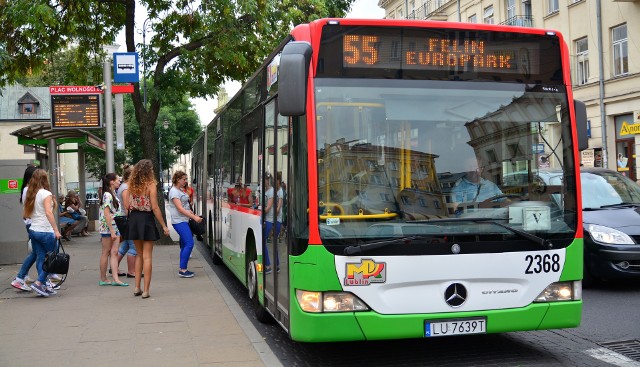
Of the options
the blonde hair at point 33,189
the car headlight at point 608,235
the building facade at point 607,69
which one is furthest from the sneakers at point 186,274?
the building facade at point 607,69

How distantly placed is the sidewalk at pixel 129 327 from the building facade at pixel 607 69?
20285 millimetres

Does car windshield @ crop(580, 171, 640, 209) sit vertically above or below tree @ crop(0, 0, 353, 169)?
below

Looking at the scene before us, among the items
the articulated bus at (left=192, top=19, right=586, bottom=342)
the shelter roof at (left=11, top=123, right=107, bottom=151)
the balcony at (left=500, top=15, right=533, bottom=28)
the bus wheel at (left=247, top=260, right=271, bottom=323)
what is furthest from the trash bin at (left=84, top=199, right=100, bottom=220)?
the articulated bus at (left=192, top=19, right=586, bottom=342)

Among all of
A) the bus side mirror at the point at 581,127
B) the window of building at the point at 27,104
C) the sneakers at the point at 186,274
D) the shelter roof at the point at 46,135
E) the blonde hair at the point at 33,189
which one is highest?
the window of building at the point at 27,104

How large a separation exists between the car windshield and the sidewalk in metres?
5.12

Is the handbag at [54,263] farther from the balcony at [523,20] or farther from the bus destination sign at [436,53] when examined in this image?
the balcony at [523,20]

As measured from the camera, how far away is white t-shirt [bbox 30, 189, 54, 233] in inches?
384

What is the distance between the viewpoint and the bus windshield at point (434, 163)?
5605mm

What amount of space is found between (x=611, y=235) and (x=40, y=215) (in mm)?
7381

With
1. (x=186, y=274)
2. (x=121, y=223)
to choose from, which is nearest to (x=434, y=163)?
(x=121, y=223)

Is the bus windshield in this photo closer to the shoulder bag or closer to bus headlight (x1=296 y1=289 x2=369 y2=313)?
bus headlight (x1=296 y1=289 x2=369 y2=313)

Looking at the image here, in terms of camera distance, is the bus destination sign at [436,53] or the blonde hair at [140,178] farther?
the blonde hair at [140,178]

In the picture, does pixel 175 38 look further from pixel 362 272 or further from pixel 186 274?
pixel 362 272

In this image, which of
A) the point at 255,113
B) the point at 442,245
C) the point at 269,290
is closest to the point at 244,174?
the point at 255,113
